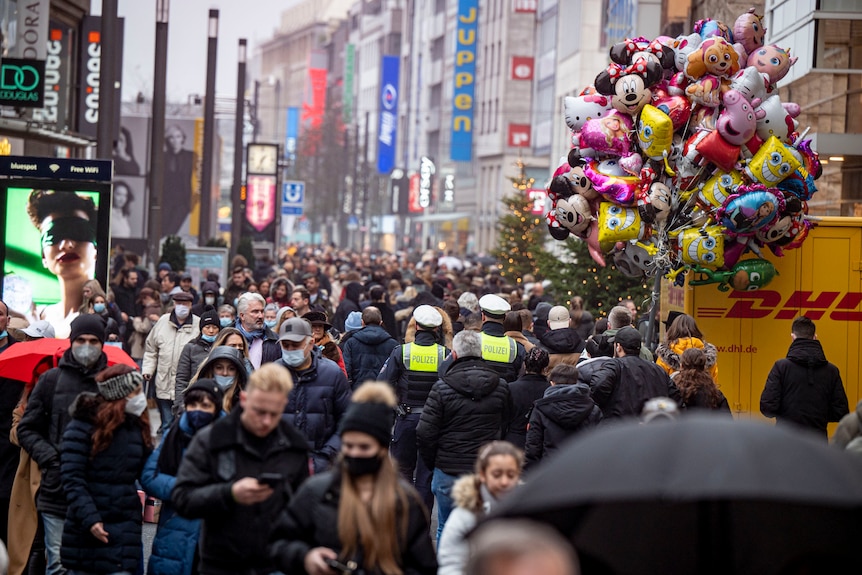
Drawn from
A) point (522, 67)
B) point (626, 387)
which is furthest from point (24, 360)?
point (522, 67)

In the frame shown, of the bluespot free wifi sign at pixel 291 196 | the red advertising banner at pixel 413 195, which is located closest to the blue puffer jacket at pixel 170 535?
the bluespot free wifi sign at pixel 291 196

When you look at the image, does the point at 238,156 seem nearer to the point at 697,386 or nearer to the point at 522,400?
the point at 522,400

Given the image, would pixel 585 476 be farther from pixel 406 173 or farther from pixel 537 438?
pixel 406 173

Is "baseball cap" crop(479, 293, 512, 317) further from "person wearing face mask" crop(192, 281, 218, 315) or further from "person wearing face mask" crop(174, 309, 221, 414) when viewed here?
"person wearing face mask" crop(192, 281, 218, 315)

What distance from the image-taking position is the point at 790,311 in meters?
14.8

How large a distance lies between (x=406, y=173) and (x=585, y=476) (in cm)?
10638

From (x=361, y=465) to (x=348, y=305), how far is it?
1510 cm

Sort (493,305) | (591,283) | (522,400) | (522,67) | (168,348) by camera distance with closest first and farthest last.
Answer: (522,400)
(493,305)
(168,348)
(591,283)
(522,67)

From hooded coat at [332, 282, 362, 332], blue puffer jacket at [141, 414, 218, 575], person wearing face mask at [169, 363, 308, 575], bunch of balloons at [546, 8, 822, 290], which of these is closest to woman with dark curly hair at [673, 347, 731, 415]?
bunch of balloons at [546, 8, 822, 290]

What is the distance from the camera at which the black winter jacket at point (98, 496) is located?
24.7 ft

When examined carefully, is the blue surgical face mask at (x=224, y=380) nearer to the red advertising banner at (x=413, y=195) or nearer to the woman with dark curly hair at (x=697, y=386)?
the woman with dark curly hair at (x=697, y=386)

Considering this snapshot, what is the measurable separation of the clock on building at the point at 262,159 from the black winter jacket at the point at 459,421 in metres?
40.6

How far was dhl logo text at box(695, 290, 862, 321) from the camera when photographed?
14680mm

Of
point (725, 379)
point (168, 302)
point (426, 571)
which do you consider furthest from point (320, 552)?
point (168, 302)
